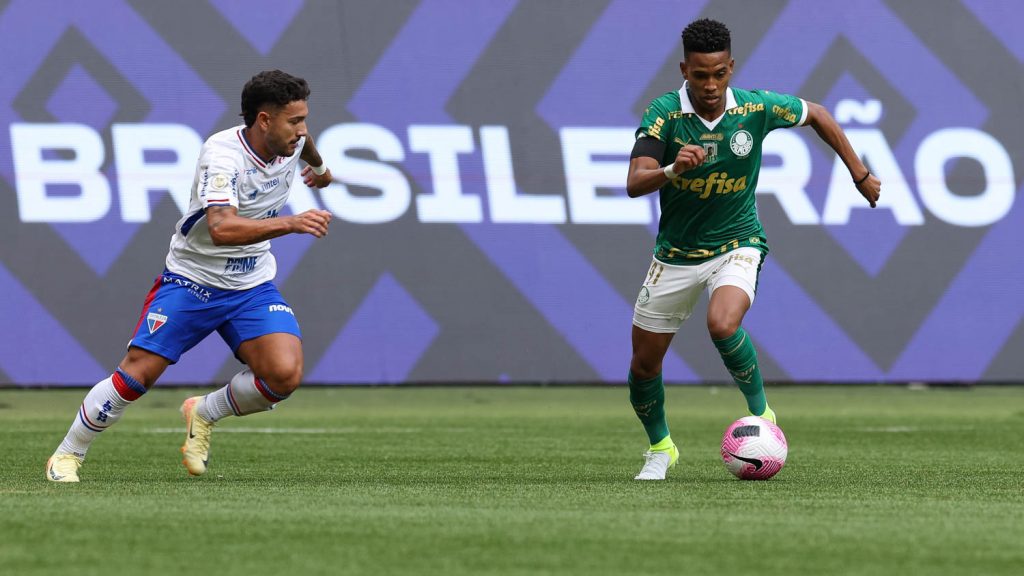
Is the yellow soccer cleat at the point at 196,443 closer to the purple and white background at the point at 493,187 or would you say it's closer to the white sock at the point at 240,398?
the white sock at the point at 240,398

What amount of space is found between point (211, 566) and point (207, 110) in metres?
11.5

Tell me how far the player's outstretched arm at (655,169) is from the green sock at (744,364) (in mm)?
883

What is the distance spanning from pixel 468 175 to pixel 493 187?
28 cm

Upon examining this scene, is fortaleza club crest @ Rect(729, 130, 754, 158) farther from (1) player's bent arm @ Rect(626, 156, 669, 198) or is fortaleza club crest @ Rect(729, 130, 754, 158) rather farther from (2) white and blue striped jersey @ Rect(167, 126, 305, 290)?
(2) white and blue striped jersey @ Rect(167, 126, 305, 290)

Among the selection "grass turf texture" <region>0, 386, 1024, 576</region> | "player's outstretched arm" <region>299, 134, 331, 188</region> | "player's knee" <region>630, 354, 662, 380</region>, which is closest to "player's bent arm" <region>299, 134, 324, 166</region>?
"player's outstretched arm" <region>299, 134, 331, 188</region>

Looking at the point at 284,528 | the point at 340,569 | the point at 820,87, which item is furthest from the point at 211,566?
the point at 820,87

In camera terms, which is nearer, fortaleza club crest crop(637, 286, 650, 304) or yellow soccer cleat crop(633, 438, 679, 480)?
yellow soccer cleat crop(633, 438, 679, 480)

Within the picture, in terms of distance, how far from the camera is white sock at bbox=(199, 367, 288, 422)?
813 cm

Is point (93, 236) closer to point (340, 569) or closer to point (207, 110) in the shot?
point (207, 110)

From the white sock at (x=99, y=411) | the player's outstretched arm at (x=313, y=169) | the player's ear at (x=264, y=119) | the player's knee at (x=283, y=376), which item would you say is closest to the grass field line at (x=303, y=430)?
the player's outstretched arm at (x=313, y=169)

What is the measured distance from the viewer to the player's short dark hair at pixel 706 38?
26.1ft

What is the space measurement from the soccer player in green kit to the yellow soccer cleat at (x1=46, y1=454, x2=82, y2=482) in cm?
284

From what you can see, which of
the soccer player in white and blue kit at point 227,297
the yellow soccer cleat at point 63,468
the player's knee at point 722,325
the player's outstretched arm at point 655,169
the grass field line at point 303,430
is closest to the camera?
the player's outstretched arm at point 655,169

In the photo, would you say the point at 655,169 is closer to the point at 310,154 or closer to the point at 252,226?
the point at 310,154
